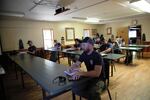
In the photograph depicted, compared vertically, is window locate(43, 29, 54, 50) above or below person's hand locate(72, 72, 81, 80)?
above

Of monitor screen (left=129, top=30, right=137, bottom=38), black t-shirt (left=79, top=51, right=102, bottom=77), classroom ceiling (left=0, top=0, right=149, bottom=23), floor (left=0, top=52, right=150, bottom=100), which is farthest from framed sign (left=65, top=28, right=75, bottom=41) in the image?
black t-shirt (left=79, top=51, right=102, bottom=77)

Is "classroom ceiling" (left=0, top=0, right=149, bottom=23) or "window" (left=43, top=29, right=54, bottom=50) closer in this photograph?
"classroom ceiling" (left=0, top=0, right=149, bottom=23)

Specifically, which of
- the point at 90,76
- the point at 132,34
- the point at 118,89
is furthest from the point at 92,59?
the point at 132,34

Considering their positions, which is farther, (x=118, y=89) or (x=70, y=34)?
(x=70, y=34)

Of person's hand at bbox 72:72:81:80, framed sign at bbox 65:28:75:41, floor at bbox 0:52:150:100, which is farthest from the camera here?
framed sign at bbox 65:28:75:41

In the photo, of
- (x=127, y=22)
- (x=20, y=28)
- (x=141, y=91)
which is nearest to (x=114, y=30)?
(x=127, y=22)

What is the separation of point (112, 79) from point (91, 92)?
230cm

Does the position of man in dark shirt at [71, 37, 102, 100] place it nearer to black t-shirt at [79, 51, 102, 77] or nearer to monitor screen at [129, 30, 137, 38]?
black t-shirt at [79, 51, 102, 77]

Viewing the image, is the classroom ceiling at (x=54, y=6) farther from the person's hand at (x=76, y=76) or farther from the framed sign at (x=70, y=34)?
the framed sign at (x=70, y=34)

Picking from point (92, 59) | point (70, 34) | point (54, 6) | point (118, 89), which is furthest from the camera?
point (70, 34)

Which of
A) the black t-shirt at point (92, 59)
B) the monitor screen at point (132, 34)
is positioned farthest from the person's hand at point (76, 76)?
the monitor screen at point (132, 34)

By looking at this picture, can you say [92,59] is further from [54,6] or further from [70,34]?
[70,34]

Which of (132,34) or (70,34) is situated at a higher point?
(70,34)

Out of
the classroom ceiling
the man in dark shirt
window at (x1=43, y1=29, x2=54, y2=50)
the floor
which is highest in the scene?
the classroom ceiling
